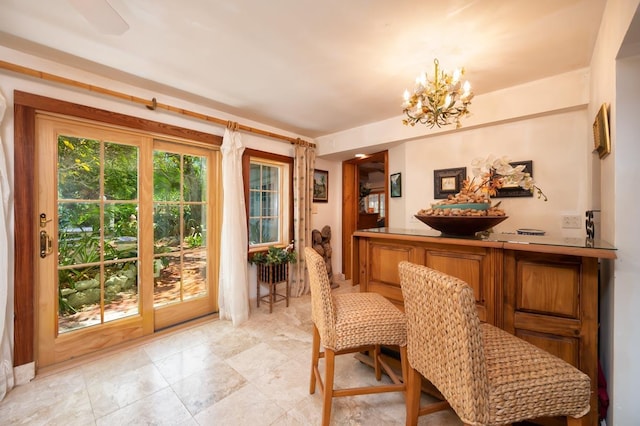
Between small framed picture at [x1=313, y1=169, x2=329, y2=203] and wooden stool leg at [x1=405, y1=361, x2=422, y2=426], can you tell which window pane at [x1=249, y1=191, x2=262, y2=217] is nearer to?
small framed picture at [x1=313, y1=169, x2=329, y2=203]

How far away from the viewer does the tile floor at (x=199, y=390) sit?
150 cm

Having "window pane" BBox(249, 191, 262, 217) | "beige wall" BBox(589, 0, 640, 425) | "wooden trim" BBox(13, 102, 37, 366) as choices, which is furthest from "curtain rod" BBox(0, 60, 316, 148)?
"beige wall" BBox(589, 0, 640, 425)

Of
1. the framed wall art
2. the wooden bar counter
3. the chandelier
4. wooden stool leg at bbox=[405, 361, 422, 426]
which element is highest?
the chandelier

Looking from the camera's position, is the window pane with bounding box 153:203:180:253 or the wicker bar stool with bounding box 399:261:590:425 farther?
the window pane with bounding box 153:203:180:253

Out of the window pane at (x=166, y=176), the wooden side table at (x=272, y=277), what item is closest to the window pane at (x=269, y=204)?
the wooden side table at (x=272, y=277)

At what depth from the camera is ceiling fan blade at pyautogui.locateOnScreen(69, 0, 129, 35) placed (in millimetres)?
1178

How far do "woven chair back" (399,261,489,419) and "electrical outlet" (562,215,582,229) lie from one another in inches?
88.5

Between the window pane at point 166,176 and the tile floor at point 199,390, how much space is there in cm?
144

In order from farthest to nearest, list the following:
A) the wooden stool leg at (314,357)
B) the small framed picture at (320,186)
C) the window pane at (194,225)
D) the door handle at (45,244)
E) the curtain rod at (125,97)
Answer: the small framed picture at (320,186) < the window pane at (194,225) < the door handle at (45,244) < the curtain rod at (125,97) < the wooden stool leg at (314,357)

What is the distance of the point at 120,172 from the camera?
2340 millimetres

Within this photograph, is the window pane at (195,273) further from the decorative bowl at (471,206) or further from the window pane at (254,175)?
the decorative bowl at (471,206)

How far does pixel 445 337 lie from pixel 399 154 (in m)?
2.87

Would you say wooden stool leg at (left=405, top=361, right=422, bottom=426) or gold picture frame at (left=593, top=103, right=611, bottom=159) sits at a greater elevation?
gold picture frame at (left=593, top=103, right=611, bottom=159)

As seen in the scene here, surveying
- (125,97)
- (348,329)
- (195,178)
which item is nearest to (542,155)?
(348,329)
